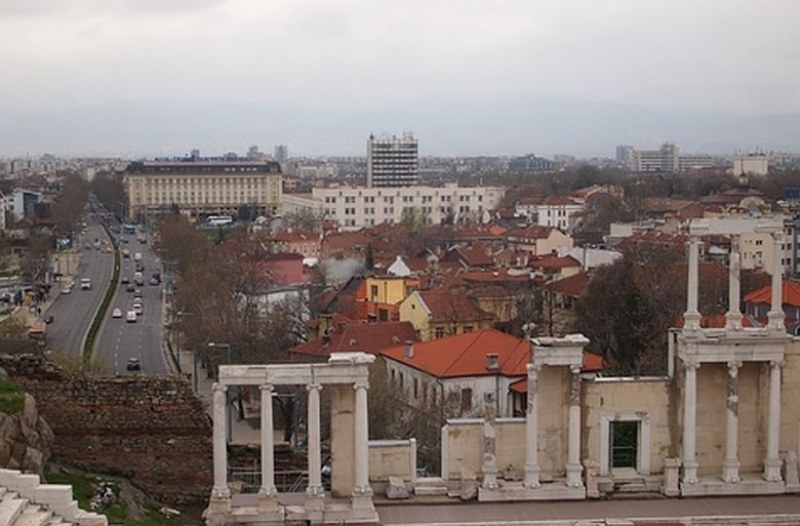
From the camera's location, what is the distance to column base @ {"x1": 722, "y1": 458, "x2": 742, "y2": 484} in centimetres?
2672

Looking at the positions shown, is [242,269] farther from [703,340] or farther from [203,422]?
[703,340]

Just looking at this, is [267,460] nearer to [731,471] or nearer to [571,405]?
[571,405]

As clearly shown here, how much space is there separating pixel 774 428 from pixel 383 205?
12851 centimetres

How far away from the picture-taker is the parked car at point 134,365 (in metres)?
54.0

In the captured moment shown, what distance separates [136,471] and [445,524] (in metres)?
9.67

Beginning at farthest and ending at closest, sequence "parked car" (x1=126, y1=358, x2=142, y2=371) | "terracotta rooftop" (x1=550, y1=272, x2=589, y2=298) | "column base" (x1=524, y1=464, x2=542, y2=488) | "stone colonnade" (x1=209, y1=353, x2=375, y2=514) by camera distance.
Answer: "terracotta rooftop" (x1=550, y1=272, x2=589, y2=298)
"parked car" (x1=126, y1=358, x2=142, y2=371)
"column base" (x1=524, y1=464, x2=542, y2=488)
"stone colonnade" (x1=209, y1=353, x2=375, y2=514)

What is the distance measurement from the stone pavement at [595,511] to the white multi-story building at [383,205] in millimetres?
121817

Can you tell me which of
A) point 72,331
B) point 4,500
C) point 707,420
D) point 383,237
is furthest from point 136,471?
point 383,237

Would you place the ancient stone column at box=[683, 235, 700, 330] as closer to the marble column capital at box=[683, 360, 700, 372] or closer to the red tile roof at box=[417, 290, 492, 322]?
the marble column capital at box=[683, 360, 700, 372]

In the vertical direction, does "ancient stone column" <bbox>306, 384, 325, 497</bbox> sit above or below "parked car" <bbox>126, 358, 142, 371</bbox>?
above

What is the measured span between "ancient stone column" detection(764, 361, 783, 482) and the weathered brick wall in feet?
46.5

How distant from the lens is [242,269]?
7106 cm

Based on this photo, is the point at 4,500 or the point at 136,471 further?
the point at 136,471

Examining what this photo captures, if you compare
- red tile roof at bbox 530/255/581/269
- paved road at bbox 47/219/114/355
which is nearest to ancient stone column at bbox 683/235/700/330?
paved road at bbox 47/219/114/355
